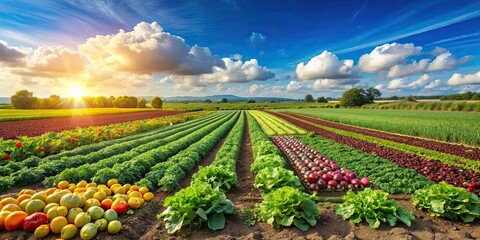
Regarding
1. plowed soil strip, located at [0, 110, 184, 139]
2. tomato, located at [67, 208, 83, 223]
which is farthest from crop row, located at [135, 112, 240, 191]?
plowed soil strip, located at [0, 110, 184, 139]

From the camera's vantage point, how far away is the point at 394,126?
82.5 ft

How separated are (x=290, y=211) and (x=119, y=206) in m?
4.14

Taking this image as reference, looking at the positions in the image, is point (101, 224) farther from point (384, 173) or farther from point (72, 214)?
point (384, 173)

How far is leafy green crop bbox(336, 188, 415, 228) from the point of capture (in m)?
5.19

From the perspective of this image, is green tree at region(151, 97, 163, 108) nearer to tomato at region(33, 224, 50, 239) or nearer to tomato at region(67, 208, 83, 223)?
tomato at region(67, 208, 83, 223)

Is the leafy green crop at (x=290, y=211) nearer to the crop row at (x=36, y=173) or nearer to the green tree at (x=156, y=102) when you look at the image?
the crop row at (x=36, y=173)

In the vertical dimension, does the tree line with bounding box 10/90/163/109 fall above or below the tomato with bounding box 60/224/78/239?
above

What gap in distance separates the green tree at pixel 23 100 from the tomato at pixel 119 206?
86.7 m

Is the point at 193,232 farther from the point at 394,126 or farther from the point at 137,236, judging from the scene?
the point at 394,126

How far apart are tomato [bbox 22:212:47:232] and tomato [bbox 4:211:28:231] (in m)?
0.14

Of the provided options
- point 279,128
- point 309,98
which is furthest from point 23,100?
point 309,98

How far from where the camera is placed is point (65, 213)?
17.7ft

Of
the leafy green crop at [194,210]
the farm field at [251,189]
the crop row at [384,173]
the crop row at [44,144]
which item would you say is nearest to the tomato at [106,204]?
the farm field at [251,189]

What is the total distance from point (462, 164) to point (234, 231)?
12.7 metres
